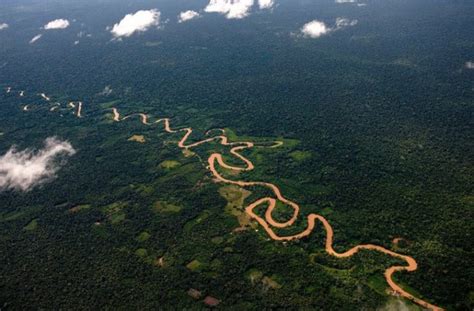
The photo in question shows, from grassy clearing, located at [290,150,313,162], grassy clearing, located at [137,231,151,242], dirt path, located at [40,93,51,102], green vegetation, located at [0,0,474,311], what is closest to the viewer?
green vegetation, located at [0,0,474,311]

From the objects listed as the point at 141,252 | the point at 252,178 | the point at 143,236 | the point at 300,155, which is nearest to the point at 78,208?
the point at 143,236

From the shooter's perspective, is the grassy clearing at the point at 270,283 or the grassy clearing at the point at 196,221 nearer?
the grassy clearing at the point at 270,283

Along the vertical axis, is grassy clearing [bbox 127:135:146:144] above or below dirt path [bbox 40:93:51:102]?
below

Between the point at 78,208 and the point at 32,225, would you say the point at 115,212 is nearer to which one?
the point at 78,208

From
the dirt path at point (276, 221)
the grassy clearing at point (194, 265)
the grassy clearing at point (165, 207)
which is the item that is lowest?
the grassy clearing at point (194, 265)

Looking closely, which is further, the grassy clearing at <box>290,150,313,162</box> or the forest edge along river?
the grassy clearing at <box>290,150,313,162</box>

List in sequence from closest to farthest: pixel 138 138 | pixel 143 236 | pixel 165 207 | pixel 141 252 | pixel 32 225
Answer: pixel 141 252 < pixel 143 236 < pixel 32 225 < pixel 165 207 < pixel 138 138

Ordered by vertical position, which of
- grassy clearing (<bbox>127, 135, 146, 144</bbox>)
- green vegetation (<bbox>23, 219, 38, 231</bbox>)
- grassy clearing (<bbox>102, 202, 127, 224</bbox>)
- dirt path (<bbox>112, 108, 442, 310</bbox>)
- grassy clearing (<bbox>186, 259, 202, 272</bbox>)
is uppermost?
grassy clearing (<bbox>127, 135, 146, 144</bbox>)

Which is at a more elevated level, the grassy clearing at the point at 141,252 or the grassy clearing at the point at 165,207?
the grassy clearing at the point at 165,207

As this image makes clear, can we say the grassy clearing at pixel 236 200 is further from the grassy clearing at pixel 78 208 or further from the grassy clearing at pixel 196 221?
the grassy clearing at pixel 78 208

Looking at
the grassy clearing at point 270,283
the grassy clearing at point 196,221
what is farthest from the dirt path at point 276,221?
the grassy clearing at point 270,283

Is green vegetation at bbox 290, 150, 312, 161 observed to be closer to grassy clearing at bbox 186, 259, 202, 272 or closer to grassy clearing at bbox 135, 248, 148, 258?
grassy clearing at bbox 186, 259, 202, 272

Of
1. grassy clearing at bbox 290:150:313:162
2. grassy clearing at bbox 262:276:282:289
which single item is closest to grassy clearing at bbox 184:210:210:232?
grassy clearing at bbox 262:276:282:289
